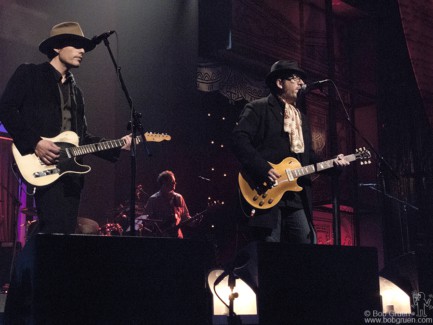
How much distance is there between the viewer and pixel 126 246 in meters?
2.97

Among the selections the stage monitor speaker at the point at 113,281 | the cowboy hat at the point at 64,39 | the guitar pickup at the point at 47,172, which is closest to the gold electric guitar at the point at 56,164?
the guitar pickup at the point at 47,172

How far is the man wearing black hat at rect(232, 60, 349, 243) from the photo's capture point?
430cm

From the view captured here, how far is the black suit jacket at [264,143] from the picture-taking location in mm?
4324

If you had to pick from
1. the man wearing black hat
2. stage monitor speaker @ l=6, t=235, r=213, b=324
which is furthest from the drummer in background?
stage monitor speaker @ l=6, t=235, r=213, b=324

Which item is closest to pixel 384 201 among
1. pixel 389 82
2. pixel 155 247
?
pixel 389 82

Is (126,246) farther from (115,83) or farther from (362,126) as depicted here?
(362,126)

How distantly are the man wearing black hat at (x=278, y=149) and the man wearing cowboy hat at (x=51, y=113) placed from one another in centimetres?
107

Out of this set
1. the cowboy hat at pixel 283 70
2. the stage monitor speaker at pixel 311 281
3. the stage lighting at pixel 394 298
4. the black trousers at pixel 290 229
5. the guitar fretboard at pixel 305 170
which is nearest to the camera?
the stage monitor speaker at pixel 311 281

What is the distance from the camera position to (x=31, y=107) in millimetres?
3928

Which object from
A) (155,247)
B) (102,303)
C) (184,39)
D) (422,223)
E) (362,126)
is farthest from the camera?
(362,126)

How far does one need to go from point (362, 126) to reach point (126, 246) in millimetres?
8880

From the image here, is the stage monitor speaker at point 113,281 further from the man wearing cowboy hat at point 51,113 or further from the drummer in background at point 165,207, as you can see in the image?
the drummer in background at point 165,207

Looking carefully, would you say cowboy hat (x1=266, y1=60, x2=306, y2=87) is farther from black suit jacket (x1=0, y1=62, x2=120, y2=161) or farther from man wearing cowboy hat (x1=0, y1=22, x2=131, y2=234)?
black suit jacket (x1=0, y1=62, x2=120, y2=161)

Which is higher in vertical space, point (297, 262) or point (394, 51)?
point (394, 51)
